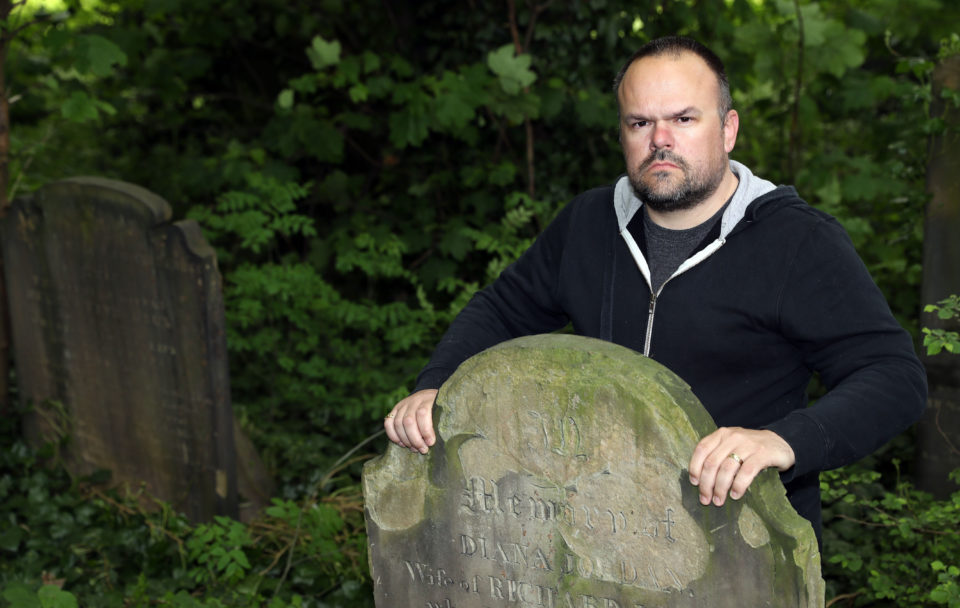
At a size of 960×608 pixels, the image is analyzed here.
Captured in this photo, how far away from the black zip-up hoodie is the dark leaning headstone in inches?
77.2

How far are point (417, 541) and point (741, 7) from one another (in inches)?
206

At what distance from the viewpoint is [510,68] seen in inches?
215

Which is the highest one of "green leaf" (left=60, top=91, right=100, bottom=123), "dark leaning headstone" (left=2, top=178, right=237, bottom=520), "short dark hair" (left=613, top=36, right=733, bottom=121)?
"short dark hair" (left=613, top=36, right=733, bottom=121)

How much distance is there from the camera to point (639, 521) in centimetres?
208

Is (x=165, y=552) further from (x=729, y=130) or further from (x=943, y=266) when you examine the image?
(x=943, y=266)

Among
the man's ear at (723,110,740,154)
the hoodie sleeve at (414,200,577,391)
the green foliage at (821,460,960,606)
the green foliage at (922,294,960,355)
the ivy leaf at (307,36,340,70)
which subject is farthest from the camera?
the ivy leaf at (307,36,340,70)

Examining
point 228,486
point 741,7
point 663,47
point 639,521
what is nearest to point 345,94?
point 741,7

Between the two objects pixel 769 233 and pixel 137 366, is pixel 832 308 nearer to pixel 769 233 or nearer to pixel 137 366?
pixel 769 233

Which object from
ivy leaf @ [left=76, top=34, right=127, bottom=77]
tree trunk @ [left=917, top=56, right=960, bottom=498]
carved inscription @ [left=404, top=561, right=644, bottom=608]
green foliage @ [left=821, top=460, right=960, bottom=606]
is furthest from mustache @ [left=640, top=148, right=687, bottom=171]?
ivy leaf @ [left=76, top=34, right=127, bottom=77]

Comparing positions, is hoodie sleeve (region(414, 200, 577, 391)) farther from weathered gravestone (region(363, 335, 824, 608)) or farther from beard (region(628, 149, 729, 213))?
weathered gravestone (region(363, 335, 824, 608))

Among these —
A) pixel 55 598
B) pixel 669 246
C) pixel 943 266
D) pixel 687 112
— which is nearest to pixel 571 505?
pixel 669 246

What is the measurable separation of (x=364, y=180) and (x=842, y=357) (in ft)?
17.5

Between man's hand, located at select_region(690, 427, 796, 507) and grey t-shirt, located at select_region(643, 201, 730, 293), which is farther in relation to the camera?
grey t-shirt, located at select_region(643, 201, 730, 293)

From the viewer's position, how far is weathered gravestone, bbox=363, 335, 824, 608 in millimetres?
1956
